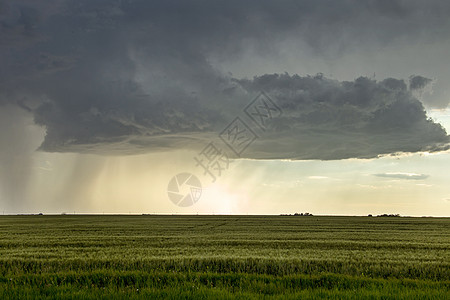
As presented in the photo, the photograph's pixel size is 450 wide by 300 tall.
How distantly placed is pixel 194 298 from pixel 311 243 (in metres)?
20.9

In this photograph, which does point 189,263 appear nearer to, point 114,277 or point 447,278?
point 114,277

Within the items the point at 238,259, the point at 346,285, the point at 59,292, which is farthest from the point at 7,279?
the point at 346,285

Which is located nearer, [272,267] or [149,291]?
[149,291]

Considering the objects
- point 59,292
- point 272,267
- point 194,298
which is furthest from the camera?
point 272,267

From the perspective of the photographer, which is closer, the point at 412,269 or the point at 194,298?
the point at 194,298

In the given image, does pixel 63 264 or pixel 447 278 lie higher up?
pixel 63 264

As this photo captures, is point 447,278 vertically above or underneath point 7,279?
underneath

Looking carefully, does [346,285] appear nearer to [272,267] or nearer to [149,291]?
[272,267]

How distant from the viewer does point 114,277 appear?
13.3 m

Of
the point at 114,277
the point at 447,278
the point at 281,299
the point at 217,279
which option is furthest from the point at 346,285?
the point at 114,277

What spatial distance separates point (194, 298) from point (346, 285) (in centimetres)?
563

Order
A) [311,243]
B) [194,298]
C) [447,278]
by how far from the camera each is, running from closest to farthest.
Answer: [194,298] → [447,278] → [311,243]

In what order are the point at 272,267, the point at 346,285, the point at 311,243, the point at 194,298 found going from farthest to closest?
the point at 311,243, the point at 272,267, the point at 346,285, the point at 194,298

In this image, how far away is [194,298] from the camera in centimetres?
1038
